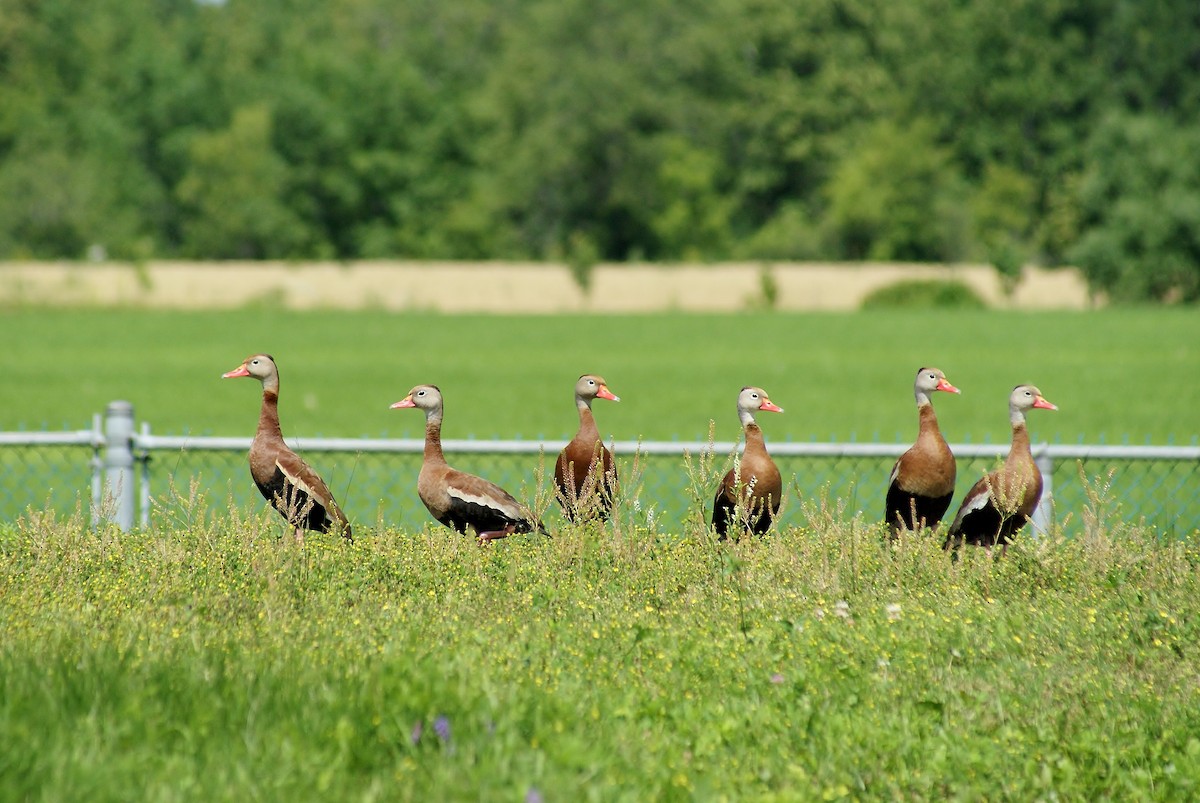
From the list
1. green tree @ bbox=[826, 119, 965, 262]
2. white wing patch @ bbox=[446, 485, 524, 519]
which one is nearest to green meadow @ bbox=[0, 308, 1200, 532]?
white wing patch @ bbox=[446, 485, 524, 519]

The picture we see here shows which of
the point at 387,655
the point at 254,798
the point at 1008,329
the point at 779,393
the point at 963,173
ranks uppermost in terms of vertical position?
the point at 963,173

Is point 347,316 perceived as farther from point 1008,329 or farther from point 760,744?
point 760,744

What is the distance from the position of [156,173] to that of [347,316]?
3462 cm

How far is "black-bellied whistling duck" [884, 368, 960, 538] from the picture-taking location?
759 cm

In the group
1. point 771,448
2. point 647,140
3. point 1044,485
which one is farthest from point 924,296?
point 771,448

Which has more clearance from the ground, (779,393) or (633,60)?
(633,60)

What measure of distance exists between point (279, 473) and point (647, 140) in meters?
70.4

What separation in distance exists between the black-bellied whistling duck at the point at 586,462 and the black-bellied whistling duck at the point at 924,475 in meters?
1.43

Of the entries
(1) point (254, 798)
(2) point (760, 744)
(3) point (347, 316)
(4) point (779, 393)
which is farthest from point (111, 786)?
(3) point (347, 316)

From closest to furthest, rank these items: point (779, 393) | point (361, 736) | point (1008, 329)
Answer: point (361, 736) → point (779, 393) → point (1008, 329)

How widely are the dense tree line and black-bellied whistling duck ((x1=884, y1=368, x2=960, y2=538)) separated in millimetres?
64479

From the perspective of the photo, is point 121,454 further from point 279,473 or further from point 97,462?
point 279,473

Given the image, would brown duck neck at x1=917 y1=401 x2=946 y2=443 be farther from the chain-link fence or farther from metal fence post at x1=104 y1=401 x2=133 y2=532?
metal fence post at x1=104 y1=401 x2=133 y2=532

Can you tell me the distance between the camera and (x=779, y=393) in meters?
24.9
